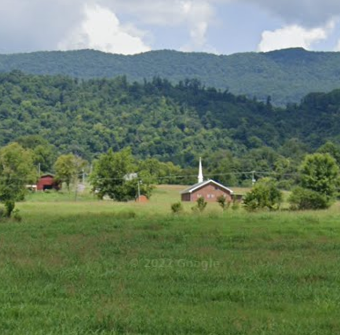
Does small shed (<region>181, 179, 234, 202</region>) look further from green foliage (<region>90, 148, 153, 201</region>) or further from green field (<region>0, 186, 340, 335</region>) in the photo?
green field (<region>0, 186, 340, 335</region>)

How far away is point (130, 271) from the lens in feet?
51.5

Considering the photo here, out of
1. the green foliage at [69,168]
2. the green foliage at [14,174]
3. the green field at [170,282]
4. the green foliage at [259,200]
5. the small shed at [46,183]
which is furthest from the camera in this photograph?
the small shed at [46,183]

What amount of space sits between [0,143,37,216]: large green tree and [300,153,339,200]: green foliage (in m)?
34.8

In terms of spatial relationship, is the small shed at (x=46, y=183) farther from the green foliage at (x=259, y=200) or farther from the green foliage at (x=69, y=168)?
the green foliage at (x=259, y=200)

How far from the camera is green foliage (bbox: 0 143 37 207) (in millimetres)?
85688

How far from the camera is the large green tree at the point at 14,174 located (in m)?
85.7

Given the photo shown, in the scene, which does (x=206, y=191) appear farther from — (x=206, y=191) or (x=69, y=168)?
(x=69, y=168)

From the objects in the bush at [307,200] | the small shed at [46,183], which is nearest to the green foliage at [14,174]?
the small shed at [46,183]

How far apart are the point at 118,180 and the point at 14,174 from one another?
12.7 meters

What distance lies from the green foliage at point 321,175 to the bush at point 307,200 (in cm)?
297

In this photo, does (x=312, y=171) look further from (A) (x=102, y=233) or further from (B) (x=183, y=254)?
(B) (x=183, y=254)

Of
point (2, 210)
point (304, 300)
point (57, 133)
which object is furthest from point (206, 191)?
point (57, 133)

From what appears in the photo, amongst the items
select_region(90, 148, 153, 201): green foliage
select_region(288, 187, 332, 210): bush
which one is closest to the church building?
select_region(90, 148, 153, 201): green foliage

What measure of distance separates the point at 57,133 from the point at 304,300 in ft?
588
